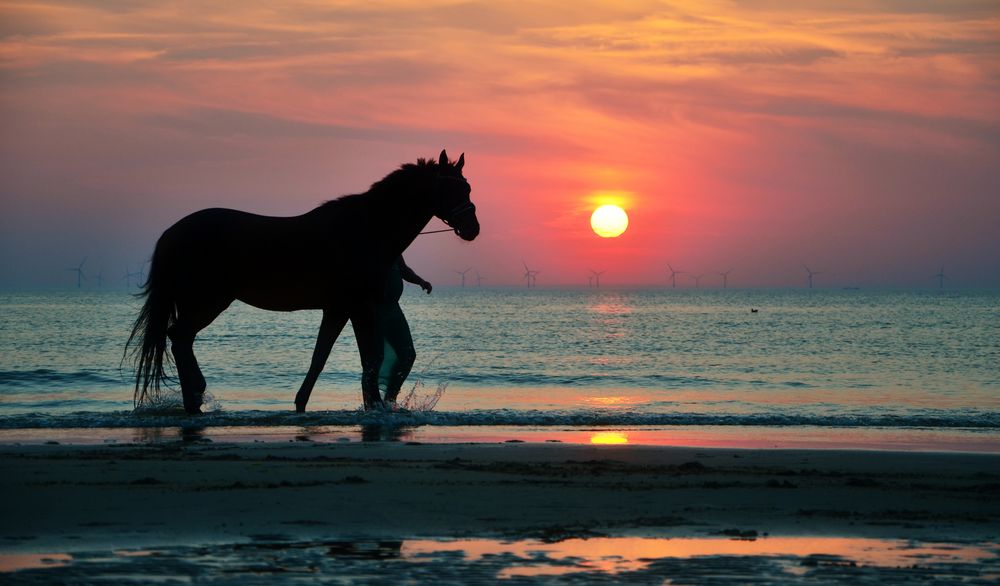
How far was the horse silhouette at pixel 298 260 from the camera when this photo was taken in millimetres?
13664

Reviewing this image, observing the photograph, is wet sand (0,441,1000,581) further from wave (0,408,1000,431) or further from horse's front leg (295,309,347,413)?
horse's front leg (295,309,347,413)

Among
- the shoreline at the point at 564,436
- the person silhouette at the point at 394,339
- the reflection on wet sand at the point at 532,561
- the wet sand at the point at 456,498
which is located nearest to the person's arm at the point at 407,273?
the person silhouette at the point at 394,339

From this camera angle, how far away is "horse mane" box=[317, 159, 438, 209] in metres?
14.0

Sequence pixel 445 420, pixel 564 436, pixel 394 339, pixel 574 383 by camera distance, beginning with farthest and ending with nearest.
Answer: pixel 574 383 < pixel 394 339 < pixel 445 420 < pixel 564 436

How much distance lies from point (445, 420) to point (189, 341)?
3220mm

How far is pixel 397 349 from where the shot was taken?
1477cm

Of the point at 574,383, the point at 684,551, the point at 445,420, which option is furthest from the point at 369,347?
the point at 574,383

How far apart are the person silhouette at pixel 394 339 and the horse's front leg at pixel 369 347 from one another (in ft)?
0.95

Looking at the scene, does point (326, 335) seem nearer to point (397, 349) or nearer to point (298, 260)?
point (298, 260)

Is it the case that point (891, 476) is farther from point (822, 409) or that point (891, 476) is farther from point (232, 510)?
point (822, 409)

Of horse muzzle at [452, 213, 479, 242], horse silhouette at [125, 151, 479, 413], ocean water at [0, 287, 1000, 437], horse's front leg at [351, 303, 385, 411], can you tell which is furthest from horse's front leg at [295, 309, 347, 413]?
horse muzzle at [452, 213, 479, 242]

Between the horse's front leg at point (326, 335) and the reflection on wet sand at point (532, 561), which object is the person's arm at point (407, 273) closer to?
the horse's front leg at point (326, 335)

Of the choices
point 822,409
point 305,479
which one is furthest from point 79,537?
point 822,409

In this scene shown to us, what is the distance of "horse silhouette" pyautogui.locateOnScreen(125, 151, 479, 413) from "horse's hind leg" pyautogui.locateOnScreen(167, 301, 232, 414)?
12mm
